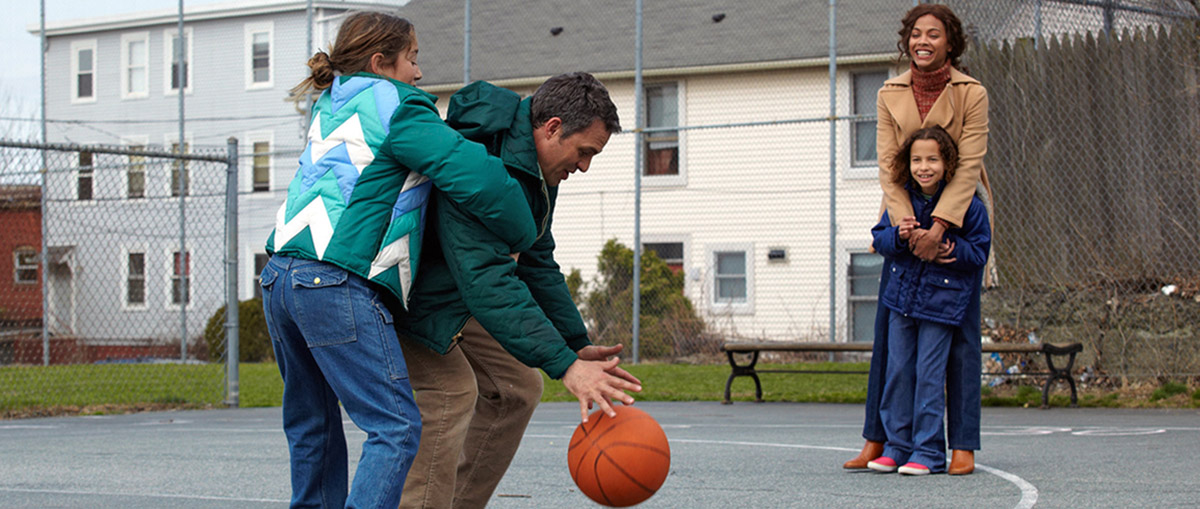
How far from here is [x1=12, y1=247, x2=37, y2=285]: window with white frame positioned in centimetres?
2017

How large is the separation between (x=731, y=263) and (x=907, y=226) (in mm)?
17266

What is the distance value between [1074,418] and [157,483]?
6.71 m

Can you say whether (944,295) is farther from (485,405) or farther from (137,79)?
(137,79)

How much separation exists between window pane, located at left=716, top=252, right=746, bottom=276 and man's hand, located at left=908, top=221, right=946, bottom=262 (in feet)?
55.9

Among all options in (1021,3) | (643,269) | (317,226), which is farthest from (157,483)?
(643,269)

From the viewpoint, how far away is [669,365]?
1780 centimetres

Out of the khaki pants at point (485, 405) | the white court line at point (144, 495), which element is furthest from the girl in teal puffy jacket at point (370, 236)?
the white court line at point (144, 495)

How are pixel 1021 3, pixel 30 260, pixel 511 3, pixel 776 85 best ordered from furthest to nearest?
pixel 511 3
pixel 776 85
pixel 30 260
pixel 1021 3

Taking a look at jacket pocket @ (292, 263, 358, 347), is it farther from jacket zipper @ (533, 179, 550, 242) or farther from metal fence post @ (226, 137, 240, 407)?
metal fence post @ (226, 137, 240, 407)

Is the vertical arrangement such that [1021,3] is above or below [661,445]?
above

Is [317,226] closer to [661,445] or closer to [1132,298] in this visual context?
[661,445]

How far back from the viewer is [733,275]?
23328 mm

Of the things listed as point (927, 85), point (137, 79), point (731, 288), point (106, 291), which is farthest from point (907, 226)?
point (137, 79)

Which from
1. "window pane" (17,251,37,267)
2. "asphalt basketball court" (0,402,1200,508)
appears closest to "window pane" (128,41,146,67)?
"window pane" (17,251,37,267)
